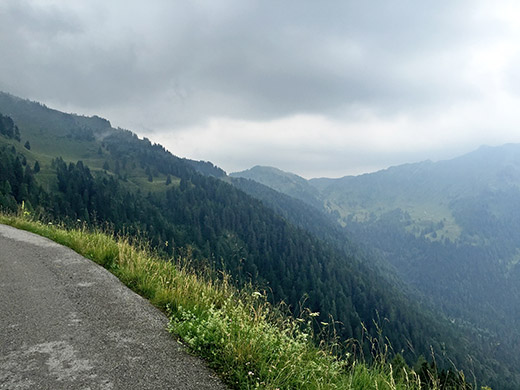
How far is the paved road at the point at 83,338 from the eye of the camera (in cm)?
417

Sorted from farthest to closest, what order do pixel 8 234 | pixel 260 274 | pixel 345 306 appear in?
pixel 260 274
pixel 345 306
pixel 8 234

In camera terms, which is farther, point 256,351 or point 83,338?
point 83,338

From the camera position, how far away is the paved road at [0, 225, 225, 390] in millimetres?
4168

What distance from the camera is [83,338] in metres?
5.13

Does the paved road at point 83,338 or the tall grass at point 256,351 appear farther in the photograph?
the tall grass at point 256,351

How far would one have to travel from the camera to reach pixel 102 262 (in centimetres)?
973

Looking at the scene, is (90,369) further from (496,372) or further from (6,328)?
(496,372)

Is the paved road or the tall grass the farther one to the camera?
the tall grass

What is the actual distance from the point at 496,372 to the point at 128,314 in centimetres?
23576

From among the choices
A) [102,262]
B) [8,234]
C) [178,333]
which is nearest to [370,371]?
[178,333]

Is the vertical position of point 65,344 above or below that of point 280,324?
above

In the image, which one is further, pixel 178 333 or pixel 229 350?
pixel 178 333

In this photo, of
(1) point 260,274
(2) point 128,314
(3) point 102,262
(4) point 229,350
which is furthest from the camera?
(1) point 260,274

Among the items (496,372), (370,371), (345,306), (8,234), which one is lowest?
(496,372)
